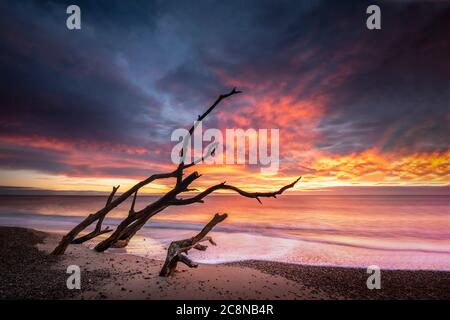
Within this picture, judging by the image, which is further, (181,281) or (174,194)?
(174,194)

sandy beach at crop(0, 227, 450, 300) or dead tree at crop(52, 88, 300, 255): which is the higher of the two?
dead tree at crop(52, 88, 300, 255)

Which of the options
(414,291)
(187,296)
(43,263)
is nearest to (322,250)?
(414,291)

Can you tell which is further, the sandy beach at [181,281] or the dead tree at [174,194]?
the dead tree at [174,194]

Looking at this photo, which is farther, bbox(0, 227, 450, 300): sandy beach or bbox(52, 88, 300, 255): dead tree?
bbox(52, 88, 300, 255): dead tree

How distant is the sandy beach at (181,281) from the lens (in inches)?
249

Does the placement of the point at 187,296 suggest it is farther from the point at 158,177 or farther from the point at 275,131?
the point at 275,131

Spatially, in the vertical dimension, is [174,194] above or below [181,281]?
above

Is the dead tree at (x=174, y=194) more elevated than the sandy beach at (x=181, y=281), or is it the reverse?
the dead tree at (x=174, y=194)

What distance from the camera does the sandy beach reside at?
6.33 m

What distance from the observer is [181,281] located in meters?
7.18
